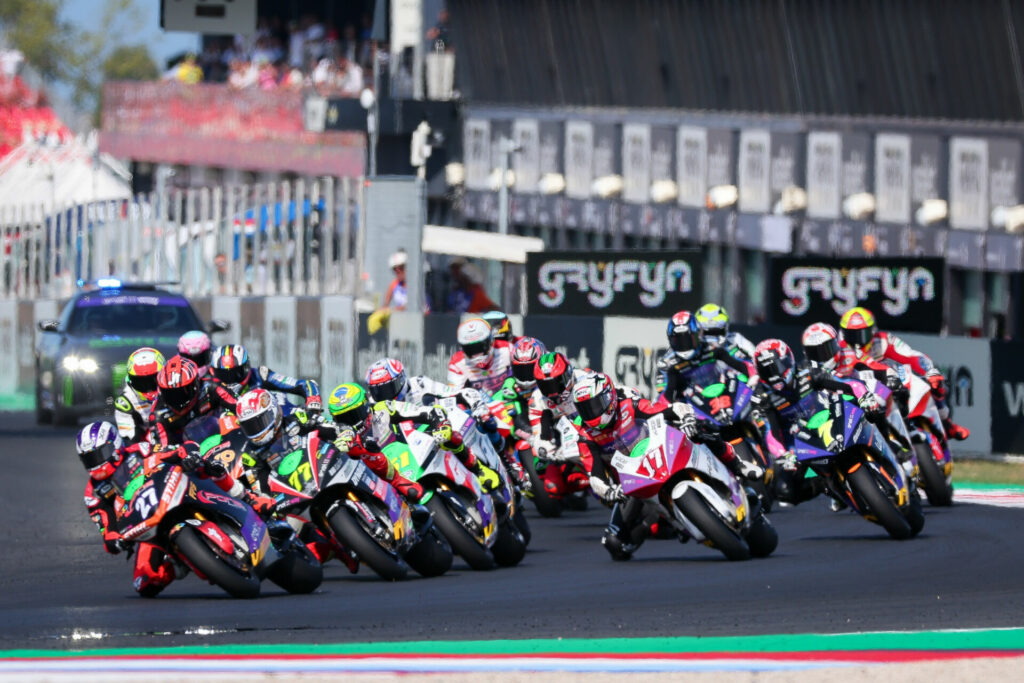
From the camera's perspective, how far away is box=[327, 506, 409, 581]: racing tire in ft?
39.5

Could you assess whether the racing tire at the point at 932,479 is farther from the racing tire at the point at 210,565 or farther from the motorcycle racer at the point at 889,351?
the racing tire at the point at 210,565

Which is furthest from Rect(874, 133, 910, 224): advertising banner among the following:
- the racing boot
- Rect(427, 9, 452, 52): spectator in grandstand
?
Rect(427, 9, 452, 52): spectator in grandstand

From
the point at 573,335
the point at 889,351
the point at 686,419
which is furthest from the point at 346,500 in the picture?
the point at 573,335

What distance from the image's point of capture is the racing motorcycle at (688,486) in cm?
1284

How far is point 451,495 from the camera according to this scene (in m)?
13.0

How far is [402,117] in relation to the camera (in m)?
37.9

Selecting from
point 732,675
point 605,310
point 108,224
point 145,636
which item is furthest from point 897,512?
point 108,224

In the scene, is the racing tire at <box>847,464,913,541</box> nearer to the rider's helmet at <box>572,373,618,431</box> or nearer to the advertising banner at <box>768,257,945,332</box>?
the rider's helmet at <box>572,373,618,431</box>

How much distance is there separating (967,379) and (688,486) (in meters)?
7.92

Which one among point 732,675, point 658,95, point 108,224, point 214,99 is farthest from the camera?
point 214,99

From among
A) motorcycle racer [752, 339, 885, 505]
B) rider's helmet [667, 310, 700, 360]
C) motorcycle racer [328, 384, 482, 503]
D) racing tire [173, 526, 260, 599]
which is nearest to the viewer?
racing tire [173, 526, 260, 599]

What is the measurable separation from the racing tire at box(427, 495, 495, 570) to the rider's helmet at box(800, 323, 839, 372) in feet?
13.6

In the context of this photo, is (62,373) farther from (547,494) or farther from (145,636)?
(145,636)

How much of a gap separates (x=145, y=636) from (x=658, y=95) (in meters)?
24.9
